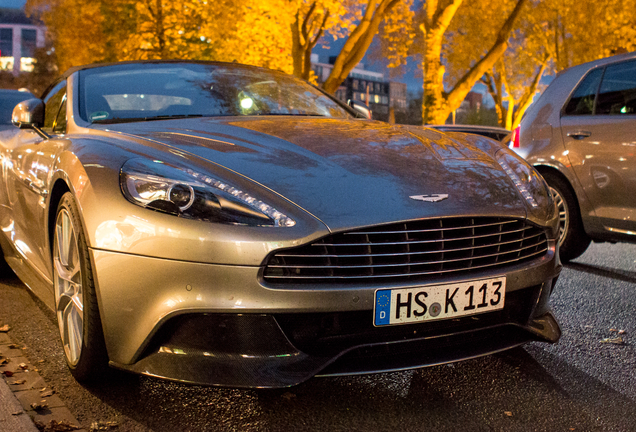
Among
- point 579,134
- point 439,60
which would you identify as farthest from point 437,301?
point 439,60

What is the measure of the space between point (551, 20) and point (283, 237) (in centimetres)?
3370

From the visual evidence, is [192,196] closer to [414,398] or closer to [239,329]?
[239,329]

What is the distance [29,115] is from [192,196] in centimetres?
161

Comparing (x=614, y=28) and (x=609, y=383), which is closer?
(x=609, y=383)

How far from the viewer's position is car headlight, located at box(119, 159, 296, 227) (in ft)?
8.05

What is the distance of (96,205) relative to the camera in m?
2.64

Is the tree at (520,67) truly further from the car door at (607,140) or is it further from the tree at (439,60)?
the car door at (607,140)

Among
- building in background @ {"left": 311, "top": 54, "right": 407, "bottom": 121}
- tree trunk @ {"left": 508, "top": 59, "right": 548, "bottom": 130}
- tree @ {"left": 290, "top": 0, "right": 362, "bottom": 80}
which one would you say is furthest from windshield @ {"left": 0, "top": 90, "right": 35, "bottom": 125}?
building in background @ {"left": 311, "top": 54, "right": 407, "bottom": 121}

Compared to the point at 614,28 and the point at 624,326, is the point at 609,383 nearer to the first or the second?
the point at 624,326

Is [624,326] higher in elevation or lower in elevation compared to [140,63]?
lower

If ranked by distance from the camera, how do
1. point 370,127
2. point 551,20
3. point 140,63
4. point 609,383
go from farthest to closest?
point 551,20 < point 140,63 < point 370,127 < point 609,383

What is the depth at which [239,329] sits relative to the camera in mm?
2387

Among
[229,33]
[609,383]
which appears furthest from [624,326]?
[229,33]

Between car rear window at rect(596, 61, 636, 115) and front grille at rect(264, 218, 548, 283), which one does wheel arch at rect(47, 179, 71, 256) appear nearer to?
front grille at rect(264, 218, 548, 283)
